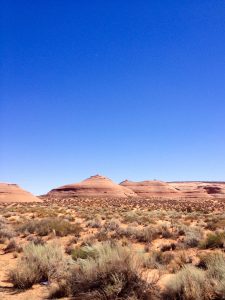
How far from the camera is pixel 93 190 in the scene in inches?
4126

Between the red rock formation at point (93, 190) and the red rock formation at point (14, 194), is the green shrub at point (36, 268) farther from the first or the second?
the red rock formation at point (93, 190)

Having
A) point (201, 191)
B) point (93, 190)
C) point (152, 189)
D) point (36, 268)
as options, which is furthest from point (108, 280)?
point (201, 191)

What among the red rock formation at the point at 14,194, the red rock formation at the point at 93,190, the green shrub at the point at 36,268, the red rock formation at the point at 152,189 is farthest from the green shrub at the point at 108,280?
the red rock formation at the point at 152,189

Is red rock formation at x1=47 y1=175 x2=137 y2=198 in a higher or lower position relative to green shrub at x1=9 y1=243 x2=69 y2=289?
higher

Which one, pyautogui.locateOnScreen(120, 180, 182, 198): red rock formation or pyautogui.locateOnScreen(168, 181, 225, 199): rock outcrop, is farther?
pyautogui.locateOnScreen(168, 181, 225, 199): rock outcrop

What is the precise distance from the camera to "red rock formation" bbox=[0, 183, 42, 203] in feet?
224

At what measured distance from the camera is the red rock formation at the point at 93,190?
102 metres

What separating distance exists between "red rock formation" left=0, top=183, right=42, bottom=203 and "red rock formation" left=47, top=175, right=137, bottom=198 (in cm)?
2562

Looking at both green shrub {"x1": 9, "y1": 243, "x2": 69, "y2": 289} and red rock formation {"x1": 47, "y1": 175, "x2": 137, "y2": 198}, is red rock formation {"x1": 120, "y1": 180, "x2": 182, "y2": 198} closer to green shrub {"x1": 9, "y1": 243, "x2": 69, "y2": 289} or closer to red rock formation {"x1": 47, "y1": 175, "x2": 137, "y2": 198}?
red rock formation {"x1": 47, "y1": 175, "x2": 137, "y2": 198}

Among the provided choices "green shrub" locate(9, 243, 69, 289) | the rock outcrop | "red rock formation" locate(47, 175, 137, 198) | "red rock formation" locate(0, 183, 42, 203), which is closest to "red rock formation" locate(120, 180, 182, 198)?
the rock outcrop

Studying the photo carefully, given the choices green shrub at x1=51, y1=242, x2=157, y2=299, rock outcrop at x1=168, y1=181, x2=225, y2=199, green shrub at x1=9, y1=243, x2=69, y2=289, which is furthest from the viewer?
rock outcrop at x1=168, y1=181, x2=225, y2=199

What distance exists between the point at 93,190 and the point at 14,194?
36.0 m

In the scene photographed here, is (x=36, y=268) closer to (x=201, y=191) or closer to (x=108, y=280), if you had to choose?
(x=108, y=280)

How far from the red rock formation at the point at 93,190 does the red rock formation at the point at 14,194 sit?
84.0ft
